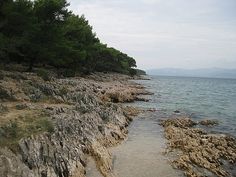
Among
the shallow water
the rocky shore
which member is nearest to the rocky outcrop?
the shallow water

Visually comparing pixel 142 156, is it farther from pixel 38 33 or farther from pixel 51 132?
pixel 38 33

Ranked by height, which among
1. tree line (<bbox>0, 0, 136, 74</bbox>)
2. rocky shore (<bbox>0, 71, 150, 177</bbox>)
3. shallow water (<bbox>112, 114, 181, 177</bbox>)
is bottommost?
shallow water (<bbox>112, 114, 181, 177</bbox>)

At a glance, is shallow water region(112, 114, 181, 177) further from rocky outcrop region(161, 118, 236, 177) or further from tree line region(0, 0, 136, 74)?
tree line region(0, 0, 136, 74)

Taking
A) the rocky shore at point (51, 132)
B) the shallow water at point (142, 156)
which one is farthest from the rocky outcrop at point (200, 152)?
the rocky shore at point (51, 132)

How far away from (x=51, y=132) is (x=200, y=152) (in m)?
9.95

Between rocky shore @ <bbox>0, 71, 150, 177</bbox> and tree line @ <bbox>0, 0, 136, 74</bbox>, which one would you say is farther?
tree line @ <bbox>0, 0, 136, 74</bbox>

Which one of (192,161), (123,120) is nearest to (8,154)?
(192,161)

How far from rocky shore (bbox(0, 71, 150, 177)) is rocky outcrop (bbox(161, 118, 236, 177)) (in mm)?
4030

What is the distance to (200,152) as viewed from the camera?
75.8ft

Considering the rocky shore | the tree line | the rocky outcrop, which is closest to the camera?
the rocky shore

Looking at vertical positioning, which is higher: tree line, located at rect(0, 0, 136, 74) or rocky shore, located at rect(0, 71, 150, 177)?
tree line, located at rect(0, 0, 136, 74)

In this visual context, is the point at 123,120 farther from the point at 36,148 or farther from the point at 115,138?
the point at 36,148

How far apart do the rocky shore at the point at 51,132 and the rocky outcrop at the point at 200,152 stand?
Answer: 159 inches

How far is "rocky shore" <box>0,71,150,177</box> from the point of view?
15.4 meters
